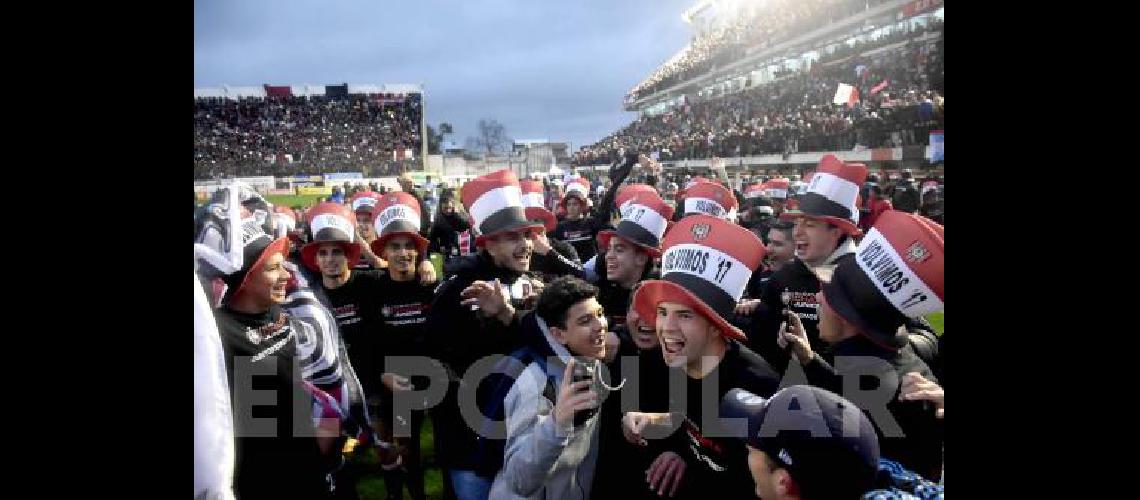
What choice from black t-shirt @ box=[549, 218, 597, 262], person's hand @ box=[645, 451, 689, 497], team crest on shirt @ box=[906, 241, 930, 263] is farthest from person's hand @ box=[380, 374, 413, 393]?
black t-shirt @ box=[549, 218, 597, 262]

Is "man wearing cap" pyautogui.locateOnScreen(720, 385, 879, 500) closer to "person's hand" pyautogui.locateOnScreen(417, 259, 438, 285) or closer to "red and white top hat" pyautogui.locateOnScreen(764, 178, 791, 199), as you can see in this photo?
"person's hand" pyautogui.locateOnScreen(417, 259, 438, 285)

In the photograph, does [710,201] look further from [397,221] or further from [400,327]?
[400,327]

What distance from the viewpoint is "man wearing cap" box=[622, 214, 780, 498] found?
272 cm

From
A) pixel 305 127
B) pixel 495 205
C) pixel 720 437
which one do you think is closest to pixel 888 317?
pixel 720 437

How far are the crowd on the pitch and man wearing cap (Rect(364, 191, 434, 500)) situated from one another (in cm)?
3

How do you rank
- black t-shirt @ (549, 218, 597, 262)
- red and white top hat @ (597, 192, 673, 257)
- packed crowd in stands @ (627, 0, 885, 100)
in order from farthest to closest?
packed crowd in stands @ (627, 0, 885, 100)
black t-shirt @ (549, 218, 597, 262)
red and white top hat @ (597, 192, 673, 257)

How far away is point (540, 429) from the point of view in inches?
98.0

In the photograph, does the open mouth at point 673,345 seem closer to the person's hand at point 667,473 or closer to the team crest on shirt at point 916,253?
the person's hand at point 667,473

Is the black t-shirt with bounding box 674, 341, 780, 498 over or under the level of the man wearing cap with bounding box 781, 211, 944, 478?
under

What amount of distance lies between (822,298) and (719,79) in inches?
2206

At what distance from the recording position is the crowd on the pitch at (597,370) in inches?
78.7
